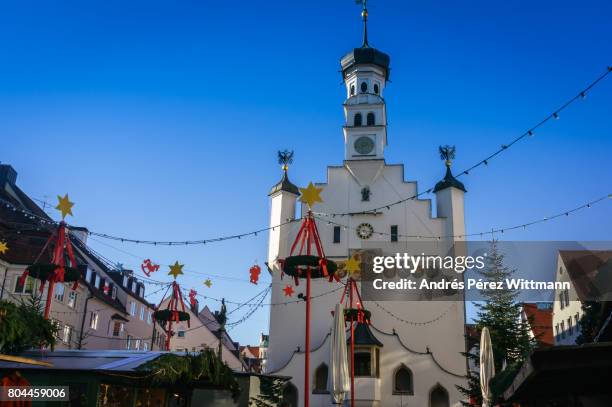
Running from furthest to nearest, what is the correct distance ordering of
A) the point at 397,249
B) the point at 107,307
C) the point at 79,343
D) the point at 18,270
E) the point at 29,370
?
1. the point at 107,307
2. the point at 397,249
3. the point at 79,343
4. the point at 18,270
5. the point at 29,370

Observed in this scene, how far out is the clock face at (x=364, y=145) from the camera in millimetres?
43750

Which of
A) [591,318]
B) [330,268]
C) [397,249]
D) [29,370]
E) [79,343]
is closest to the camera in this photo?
[29,370]

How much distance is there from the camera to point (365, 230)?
40531mm

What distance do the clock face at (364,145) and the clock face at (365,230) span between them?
242 inches

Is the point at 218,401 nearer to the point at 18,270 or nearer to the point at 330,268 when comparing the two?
the point at 330,268

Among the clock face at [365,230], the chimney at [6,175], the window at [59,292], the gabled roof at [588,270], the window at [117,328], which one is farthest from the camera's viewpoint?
the window at [117,328]

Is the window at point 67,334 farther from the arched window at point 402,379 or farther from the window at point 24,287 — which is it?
the arched window at point 402,379

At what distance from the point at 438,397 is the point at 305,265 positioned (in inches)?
794

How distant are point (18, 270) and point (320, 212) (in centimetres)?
1931

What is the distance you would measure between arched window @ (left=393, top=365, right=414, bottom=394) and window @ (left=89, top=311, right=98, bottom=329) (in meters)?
21.3

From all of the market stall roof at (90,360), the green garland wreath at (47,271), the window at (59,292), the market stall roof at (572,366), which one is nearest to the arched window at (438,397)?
the green garland wreath at (47,271)

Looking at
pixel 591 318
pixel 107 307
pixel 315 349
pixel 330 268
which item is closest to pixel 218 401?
pixel 330 268

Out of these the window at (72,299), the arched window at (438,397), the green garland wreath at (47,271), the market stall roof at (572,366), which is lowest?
the arched window at (438,397)

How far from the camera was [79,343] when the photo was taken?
3712 cm
